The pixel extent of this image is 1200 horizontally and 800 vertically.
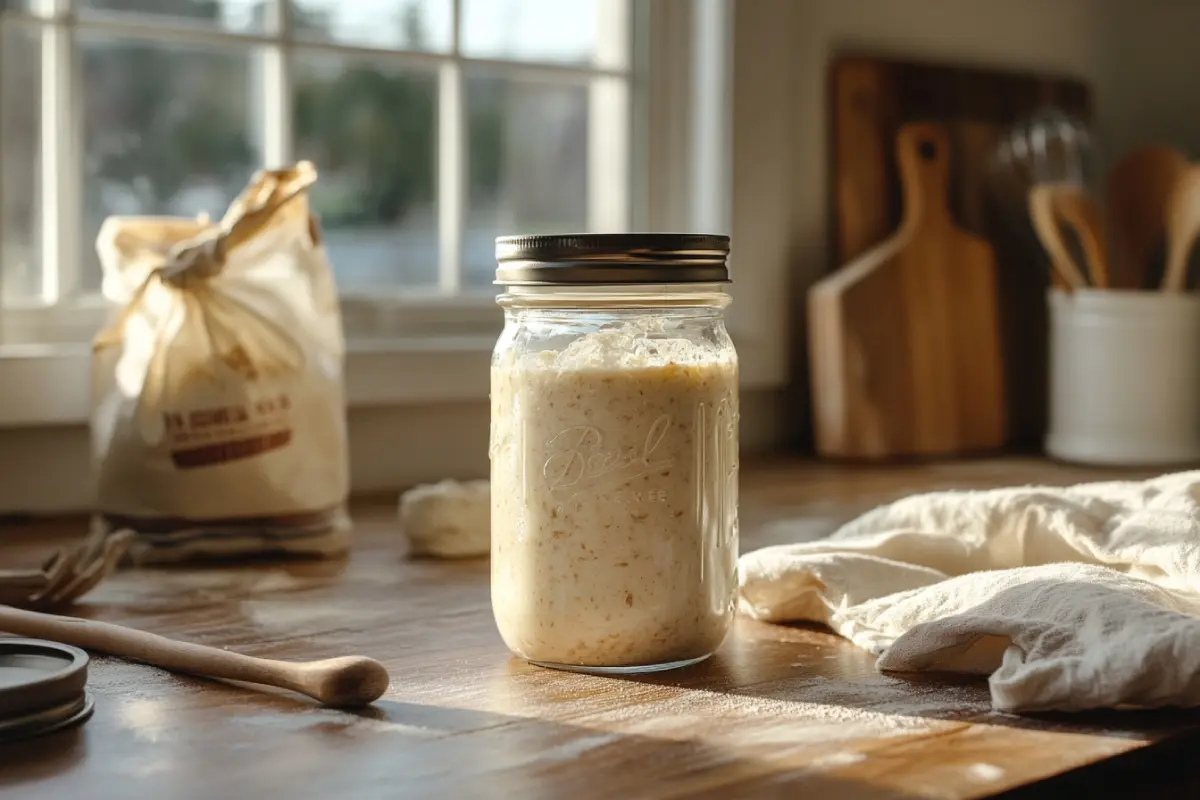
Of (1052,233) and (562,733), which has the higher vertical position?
(1052,233)

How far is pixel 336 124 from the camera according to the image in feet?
5.06

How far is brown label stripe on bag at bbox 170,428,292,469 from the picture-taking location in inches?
43.8

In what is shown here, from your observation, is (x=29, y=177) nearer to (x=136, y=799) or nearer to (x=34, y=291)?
(x=34, y=291)

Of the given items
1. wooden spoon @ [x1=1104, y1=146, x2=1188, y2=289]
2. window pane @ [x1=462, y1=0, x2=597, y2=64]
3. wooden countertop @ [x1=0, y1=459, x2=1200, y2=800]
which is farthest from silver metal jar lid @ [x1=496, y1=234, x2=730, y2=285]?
wooden spoon @ [x1=1104, y1=146, x2=1188, y2=289]

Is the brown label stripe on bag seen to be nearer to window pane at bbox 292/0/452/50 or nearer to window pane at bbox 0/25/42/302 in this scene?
window pane at bbox 0/25/42/302

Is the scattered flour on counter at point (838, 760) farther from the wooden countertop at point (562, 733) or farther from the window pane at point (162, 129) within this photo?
the window pane at point (162, 129)

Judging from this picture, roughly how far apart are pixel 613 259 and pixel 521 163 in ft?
3.28

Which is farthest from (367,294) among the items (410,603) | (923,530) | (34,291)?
(923,530)

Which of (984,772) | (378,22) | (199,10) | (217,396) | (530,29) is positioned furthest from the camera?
(530,29)

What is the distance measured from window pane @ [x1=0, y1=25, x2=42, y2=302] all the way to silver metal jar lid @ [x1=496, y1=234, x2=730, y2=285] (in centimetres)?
79

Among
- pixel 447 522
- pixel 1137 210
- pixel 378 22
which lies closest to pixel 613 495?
pixel 447 522

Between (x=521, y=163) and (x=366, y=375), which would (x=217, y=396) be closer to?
(x=366, y=375)

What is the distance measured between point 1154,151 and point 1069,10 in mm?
354

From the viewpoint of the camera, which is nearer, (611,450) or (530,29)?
(611,450)
